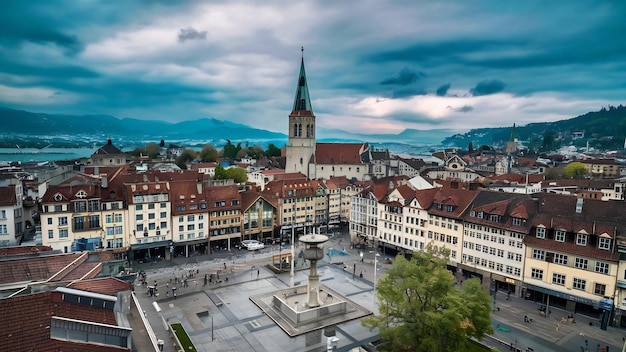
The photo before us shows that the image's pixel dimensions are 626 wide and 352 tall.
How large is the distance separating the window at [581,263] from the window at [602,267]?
115cm

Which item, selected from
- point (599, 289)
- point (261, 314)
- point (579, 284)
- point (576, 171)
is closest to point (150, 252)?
point (261, 314)

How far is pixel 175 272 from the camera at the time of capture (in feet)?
206

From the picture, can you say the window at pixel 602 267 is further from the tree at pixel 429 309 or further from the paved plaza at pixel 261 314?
the tree at pixel 429 309

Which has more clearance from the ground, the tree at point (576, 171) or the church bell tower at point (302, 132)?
the church bell tower at point (302, 132)

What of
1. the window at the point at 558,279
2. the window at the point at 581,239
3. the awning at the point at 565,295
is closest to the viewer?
the awning at the point at 565,295

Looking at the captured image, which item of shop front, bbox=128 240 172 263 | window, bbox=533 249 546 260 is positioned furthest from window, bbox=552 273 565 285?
shop front, bbox=128 240 172 263

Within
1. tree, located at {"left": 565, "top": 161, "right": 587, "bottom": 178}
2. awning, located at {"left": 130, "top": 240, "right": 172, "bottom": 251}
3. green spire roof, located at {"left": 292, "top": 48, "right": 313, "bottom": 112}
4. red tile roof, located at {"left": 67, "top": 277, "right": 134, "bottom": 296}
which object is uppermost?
green spire roof, located at {"left": 292, "top": 48, "right": 313, "bottom": 112}

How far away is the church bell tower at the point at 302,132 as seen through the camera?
129m

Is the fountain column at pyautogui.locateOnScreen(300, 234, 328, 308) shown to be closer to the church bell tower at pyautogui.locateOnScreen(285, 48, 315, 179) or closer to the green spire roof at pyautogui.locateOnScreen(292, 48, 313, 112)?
the church bell tower at pyautogui.locateOnScreen(285, 48, 315, 179)

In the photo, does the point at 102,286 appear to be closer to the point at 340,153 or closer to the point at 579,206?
the point at 579,206

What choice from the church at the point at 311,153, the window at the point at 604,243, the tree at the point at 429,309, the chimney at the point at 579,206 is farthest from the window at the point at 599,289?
the church at the point at 311,153

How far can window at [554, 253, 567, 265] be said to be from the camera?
164ft

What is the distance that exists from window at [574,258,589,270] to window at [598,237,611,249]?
243 centimetres

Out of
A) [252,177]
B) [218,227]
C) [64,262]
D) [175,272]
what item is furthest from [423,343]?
[252,177]
